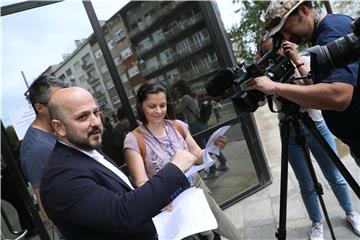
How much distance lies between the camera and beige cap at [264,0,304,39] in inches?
72.0

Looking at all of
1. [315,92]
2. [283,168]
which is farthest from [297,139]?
[315,92]

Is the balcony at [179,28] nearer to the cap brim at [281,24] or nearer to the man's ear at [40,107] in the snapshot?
the man's ear at [40,107]

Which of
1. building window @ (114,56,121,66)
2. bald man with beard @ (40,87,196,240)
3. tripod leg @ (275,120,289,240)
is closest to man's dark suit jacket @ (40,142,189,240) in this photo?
bald man with beard @ (40,87,196,240)

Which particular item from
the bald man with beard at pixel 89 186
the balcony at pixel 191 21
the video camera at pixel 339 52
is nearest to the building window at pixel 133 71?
the balcony at pixel 191 21

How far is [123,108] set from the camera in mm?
3484

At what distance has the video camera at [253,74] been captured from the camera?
185 centimetres

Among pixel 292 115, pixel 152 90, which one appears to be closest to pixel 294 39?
pixel 292 115

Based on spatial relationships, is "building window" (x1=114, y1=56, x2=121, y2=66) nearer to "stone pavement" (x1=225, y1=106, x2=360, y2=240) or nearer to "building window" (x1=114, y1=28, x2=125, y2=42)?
"building window" (x1=114, y1=28, x2=125, y2=42)

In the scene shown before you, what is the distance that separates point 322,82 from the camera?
171cm

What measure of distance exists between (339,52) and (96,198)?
105 cm

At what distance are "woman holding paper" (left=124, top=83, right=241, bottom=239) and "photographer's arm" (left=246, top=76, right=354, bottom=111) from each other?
2.18 feet

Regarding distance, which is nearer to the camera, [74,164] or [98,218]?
[98,218]

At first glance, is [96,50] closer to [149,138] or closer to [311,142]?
[149,138]

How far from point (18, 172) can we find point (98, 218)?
2132 mm
